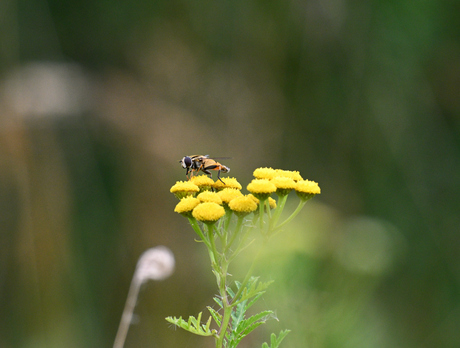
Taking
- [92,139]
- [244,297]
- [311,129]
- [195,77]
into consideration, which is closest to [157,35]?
[195,77]

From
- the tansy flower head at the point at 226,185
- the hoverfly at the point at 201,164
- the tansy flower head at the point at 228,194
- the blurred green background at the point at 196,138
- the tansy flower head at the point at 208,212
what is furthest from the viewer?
the blurred green background at the point at 196,138

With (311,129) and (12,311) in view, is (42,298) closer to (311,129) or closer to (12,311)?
(12,311)

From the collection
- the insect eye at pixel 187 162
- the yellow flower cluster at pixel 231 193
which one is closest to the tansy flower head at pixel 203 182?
the yellow flower cluster at pixel 231 193

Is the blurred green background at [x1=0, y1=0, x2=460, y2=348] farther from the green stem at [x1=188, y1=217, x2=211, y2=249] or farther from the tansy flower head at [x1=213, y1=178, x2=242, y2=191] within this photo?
the green stem at [x1=188, y1=217, x2=211, y2=249]

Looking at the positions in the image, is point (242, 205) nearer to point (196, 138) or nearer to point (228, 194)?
point (228, 194)

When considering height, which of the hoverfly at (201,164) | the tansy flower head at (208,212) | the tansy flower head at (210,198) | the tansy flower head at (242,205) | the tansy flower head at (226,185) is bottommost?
the tansy flower head at (208,212)

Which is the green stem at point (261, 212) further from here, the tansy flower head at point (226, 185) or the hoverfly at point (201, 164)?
the hoverfly at point (201, 164)

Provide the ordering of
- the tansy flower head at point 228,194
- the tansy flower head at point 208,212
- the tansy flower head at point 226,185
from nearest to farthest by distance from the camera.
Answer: the tansy flower head at point 208,212
the tansy flower head at point 228,194
the tansy flower head at point 226,185

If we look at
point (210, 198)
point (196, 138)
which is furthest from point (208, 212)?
point (196, 138)

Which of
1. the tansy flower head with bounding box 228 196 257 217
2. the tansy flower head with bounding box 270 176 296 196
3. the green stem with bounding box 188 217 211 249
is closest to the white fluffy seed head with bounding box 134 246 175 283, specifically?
the green stem with bounding box 188 217 211 249
